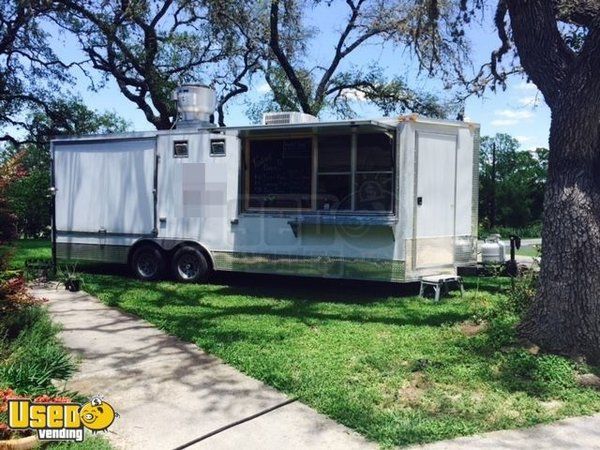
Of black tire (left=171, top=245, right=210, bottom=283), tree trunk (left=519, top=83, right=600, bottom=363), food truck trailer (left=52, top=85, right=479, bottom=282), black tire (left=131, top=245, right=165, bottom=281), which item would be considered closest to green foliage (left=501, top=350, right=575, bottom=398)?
Result: tree trunk (left=519, top=83, right=600, bottom=363)

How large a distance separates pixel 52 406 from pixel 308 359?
2619 millimetres

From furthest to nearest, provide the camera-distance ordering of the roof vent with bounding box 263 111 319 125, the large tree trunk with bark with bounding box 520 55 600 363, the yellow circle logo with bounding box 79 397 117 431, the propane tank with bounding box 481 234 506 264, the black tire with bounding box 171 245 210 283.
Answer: the black tire with bounding box 171 245 210 283 < the propane tank with bounding box 481 234 506 264 < the roof vent with bounding box 263 111 319 125 < the large tree trunk with bark with bounding box 520 55 600 363 < the yellow circle logo with bounding box 79 397 117 431

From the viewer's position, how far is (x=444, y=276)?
30.1 ft

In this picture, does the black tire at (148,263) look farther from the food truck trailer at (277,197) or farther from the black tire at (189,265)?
the black tire at (189,265)

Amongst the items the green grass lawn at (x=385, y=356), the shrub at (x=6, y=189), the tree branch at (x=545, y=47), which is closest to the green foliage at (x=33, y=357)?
the shrub at (x=6, y=189)

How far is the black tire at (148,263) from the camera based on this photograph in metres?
11.0

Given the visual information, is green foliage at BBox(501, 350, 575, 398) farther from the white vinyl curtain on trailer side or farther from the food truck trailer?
the white vinyl curtain on trailer side

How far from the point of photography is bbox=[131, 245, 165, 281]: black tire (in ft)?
36.0

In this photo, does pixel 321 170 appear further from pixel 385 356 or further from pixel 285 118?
pixel 385 356

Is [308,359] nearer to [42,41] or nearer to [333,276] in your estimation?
[333,276]

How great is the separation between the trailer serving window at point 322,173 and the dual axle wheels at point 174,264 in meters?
1.47

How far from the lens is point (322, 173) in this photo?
9.46 m

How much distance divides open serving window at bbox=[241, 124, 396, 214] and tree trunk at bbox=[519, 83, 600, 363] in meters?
3.20

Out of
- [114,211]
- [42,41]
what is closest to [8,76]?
[42,41]
